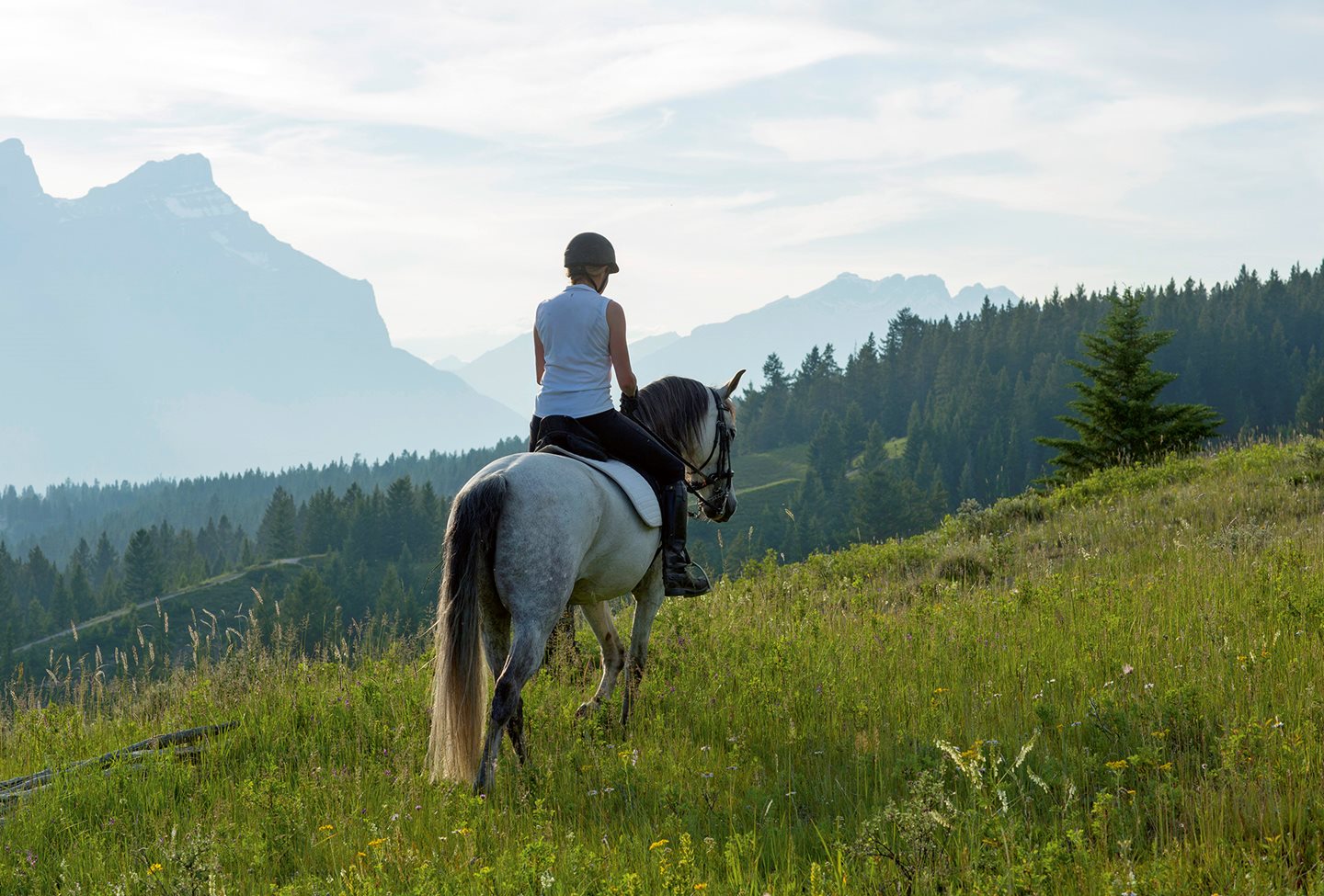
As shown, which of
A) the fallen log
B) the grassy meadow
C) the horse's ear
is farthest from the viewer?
the horse's ear

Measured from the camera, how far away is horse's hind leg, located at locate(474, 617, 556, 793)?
5.70 metres

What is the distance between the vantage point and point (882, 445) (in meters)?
147

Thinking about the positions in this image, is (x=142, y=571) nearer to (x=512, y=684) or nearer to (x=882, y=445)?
(x=882, y=445)

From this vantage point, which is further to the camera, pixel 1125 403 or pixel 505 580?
pixel 1125 403

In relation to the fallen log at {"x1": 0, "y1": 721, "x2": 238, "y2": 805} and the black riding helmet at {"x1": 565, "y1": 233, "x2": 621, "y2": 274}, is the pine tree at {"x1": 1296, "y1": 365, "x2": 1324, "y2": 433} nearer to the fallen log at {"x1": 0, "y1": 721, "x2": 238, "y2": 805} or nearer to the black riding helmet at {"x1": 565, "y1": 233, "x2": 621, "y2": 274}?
the black riding helmet at {"x1": 565, "y1": 233, "x2": 621, "y2": 274}

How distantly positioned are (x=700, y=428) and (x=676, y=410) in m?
0.33

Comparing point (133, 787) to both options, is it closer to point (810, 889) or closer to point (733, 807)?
point (733, 807)

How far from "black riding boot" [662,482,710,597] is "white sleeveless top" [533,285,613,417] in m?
0.84

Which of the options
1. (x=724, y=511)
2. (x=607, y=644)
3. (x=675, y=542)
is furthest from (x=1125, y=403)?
(x=607, y=644)

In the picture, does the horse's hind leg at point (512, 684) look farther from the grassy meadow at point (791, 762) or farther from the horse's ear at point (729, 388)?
the horse's ear at point (729, 388)

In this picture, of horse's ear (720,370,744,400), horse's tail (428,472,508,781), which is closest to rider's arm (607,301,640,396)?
horse's ear (720,370,744,400)

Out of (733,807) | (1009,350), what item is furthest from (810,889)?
(1009,350)

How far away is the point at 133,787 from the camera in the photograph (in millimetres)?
5875

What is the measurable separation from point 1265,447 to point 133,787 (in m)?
17.5
